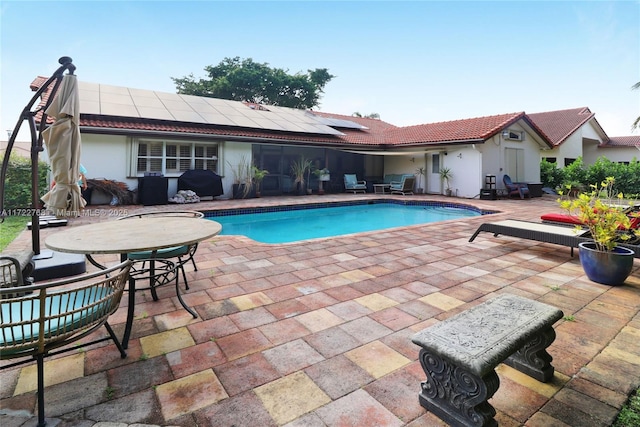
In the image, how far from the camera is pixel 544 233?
430 centimetres

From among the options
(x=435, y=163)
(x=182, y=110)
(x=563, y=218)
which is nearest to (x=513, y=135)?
(x=435, y=163)

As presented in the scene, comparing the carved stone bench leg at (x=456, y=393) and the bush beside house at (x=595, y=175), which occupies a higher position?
the bush beside house at (x=595, y=175)

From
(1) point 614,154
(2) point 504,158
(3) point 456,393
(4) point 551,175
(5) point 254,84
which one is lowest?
(3) point 456,393

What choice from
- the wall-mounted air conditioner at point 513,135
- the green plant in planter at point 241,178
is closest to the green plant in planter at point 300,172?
the green plant in planter at point 241,178

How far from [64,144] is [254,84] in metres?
23.3

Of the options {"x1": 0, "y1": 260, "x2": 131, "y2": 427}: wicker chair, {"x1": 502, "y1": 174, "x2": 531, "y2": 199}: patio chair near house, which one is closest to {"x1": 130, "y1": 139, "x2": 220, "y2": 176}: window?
{"x1": 0, "y1": 260, "x2": 131, "y2": 427}: wicker chair

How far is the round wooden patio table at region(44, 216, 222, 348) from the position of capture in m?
2.12

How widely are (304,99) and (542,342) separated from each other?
2614 centimetres

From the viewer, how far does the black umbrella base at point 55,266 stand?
3.29 metres

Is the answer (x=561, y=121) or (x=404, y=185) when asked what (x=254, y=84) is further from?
(x=561, y=121)

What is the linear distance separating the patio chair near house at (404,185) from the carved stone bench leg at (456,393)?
12.5 metres

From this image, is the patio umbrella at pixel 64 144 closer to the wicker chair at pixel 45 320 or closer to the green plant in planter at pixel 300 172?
the wicker chair at pixel 45 320

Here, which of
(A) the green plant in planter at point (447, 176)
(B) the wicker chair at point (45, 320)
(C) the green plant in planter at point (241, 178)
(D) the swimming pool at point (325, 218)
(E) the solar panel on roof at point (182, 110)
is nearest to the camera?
(B) the wicker chair at point (45, 320)

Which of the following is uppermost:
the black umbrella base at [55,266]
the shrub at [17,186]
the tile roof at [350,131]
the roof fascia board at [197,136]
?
the tile roof at [350,131]
